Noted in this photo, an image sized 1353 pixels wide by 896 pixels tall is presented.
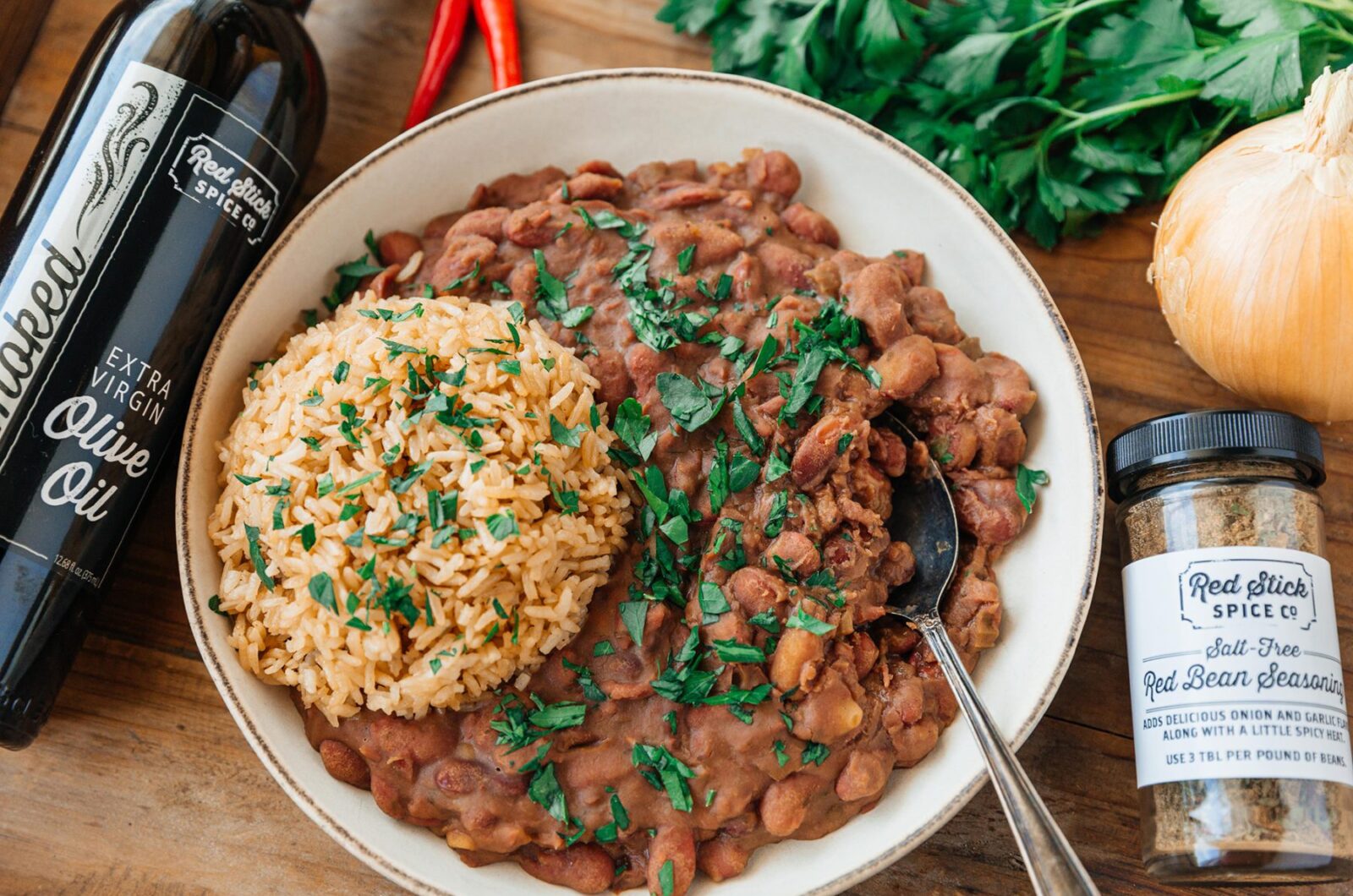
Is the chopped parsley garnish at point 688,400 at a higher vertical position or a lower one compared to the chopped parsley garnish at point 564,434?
higher

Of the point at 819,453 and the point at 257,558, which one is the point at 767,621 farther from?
the point at 257,558

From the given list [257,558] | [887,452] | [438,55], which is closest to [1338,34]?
[887,452]

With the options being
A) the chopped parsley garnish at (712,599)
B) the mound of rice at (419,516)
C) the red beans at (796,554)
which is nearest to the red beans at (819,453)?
the red beans at (796,554)

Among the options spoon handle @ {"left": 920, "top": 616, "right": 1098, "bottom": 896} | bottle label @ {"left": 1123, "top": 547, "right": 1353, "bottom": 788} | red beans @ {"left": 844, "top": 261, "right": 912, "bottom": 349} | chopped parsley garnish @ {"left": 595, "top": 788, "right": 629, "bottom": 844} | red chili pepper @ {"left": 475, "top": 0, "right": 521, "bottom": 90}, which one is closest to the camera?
spoon handle @ {"left": 920, "top": 616, "right": 1098, "bottom": 896}

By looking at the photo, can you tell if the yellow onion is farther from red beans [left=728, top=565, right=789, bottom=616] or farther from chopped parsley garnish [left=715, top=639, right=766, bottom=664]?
chopped parsley garnish [left=715, top=639, right=766, bottom=664]

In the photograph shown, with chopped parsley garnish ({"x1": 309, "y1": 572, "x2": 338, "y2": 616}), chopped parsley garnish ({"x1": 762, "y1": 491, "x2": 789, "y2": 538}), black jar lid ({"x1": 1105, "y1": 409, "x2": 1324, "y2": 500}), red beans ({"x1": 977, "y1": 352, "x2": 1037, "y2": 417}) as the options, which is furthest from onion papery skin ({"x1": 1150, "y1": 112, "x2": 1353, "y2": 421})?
chopped parsley garnish ({"x1": 309, "y1": 572, "x2": 338, "y2": 616})

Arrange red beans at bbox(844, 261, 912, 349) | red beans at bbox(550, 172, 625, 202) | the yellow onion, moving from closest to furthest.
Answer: the yellow onion, red beans at bbox(844, 261, 912, 349), red beans at bbox(550, 172, 625, 202)

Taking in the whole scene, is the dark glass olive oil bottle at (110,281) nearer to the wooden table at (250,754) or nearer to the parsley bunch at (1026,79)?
the wooden table at (250,754)

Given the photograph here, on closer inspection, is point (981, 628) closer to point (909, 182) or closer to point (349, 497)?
point (909, 182)
